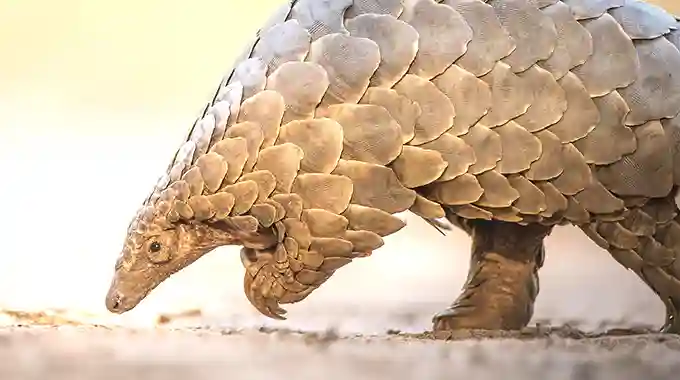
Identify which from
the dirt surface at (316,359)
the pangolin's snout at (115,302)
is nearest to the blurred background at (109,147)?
the pangolin's snout at (115,302)

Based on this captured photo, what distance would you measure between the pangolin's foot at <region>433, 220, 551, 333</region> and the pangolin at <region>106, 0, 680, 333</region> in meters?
0.16

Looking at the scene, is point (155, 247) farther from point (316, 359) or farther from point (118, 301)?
point (316, 359)

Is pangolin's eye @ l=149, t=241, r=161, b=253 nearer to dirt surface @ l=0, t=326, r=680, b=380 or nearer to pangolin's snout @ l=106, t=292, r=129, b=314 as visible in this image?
pangolin's snout @ l=106, t=292, r=129, b=314

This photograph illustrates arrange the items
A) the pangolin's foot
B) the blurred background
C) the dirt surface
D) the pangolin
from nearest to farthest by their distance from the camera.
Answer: the dirt surface
the pangolin
the pangolin's foot
the blurred background

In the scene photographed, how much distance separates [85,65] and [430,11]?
0.84m

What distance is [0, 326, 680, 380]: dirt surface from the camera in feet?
1.87

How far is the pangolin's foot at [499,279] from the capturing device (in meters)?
0.98

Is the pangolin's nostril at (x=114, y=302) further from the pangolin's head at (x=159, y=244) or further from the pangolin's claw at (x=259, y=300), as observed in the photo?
the pangolin's claw at (x=259, y=300)

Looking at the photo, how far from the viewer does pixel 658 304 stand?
4.10 feet

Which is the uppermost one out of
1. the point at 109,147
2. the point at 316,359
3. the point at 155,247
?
the point at 109,147

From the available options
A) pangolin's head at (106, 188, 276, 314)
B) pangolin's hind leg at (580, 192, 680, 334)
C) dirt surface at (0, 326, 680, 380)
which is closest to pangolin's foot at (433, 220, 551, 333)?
pangolin's hind leg at (580, 192, 680, 334)

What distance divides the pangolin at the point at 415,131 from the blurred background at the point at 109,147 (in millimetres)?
569

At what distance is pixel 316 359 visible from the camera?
22.8 inches

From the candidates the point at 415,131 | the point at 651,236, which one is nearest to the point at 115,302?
the point at 415,131
